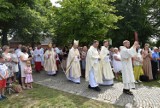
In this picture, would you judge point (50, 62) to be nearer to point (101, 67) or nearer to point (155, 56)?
point (101, 67)

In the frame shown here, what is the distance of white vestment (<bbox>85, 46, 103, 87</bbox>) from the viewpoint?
420 inches

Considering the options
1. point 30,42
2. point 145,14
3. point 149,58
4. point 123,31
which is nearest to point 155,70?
point 149,58

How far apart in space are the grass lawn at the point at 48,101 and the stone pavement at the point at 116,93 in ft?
1.94

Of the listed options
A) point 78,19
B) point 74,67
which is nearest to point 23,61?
point 74,67

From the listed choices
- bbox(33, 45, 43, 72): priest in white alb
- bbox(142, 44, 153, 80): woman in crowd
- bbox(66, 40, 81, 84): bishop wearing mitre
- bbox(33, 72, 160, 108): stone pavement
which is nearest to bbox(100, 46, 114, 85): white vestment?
bbox(33, 72, 160, 108): stone pavement

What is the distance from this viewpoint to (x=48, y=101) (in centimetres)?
865

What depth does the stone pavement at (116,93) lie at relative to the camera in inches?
345

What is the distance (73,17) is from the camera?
16.6m

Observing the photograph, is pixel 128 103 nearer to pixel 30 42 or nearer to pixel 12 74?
pixel 12 74

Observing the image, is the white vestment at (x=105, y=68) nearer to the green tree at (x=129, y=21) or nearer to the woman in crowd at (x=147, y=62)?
the woman in crowd at (x=147, y=62)

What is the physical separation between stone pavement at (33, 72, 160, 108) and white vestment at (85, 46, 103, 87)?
423 millimetres

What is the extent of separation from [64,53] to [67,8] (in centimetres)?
307

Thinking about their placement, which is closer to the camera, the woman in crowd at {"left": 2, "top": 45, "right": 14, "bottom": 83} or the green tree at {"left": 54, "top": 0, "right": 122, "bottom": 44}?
the woman in crowd at {"left": 2, "top": 45, "right": 14, "bottom": 83}

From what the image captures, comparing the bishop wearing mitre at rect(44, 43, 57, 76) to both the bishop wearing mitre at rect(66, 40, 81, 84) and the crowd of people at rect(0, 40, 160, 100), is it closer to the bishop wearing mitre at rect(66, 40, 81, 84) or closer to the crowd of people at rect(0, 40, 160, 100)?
the crowd of people at rect(0, 40, 160, 100)
